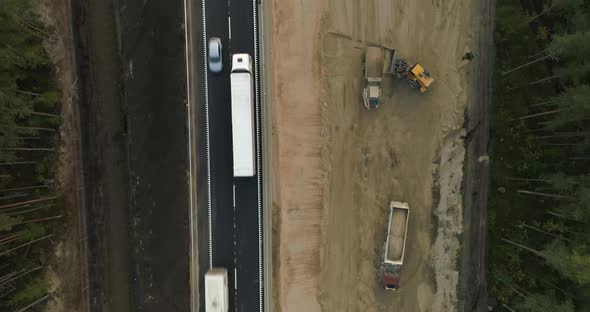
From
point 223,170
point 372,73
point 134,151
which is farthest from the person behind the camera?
point 223,170

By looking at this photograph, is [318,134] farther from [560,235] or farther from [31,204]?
[31,204]

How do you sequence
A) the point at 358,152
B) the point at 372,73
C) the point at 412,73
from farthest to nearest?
1. the point at 358,152
2. the point at 372,73
3. the point at 412,73

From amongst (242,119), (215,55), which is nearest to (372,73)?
(242,119)

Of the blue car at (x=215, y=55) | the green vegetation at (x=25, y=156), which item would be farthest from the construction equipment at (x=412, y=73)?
the green vegetation at (x=25, y=156)

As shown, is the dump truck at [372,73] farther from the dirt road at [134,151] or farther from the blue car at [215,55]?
the dirt road at [134,151]

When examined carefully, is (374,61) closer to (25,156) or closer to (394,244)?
(394,244)

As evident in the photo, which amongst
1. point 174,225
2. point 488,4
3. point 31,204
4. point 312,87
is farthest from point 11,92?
point 488,4
